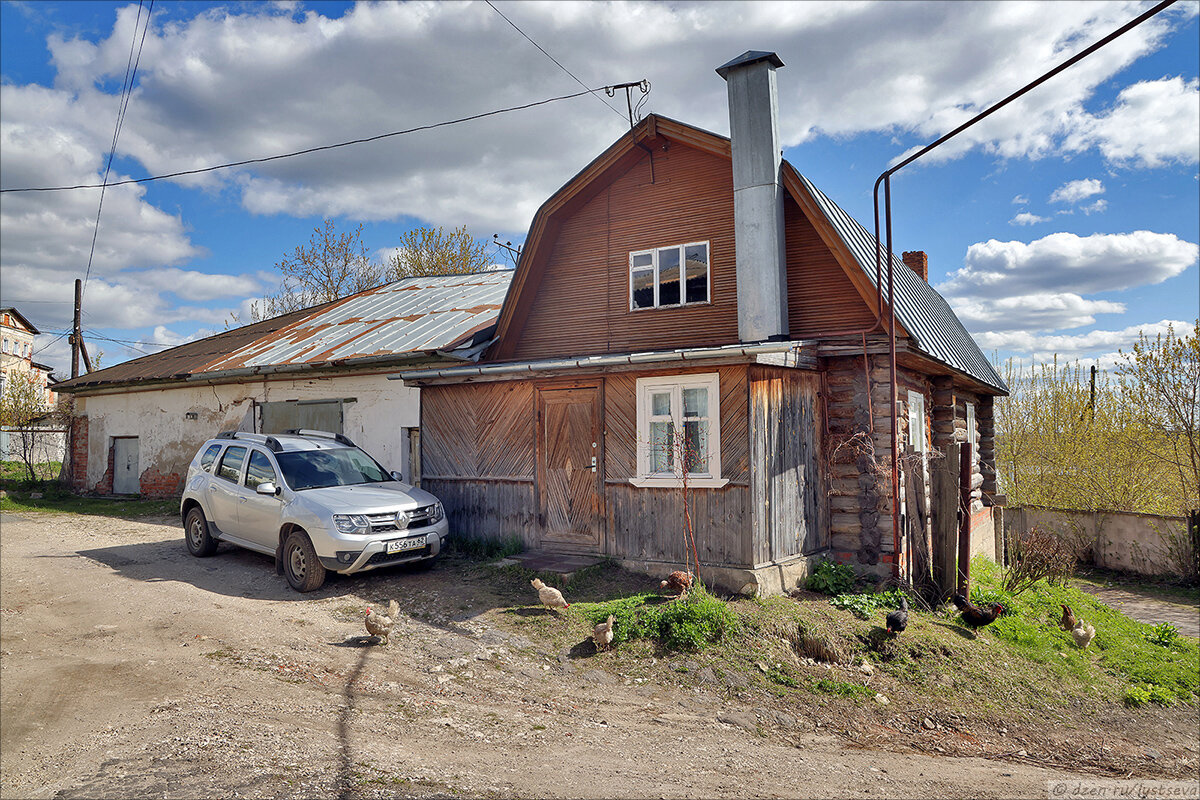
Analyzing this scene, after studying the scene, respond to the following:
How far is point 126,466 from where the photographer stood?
19.1m

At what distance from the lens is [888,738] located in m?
6.40

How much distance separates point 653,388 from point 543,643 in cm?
381

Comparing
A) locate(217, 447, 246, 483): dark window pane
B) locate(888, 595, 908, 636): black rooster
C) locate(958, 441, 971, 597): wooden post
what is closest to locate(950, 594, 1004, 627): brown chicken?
locate(958, 441, 971, 597): wooden post

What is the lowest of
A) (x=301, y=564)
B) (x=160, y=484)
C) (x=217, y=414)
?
(x=301, y=564)

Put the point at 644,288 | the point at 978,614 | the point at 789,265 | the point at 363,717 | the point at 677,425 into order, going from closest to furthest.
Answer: the point at 363,717, the point at 978,614, the point at 677,425, the point at 789,265, the point at 644,288

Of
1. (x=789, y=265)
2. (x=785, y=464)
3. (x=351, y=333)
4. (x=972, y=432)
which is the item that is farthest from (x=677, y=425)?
(x=972, y=432)

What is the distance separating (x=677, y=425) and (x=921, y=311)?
5987 millimetres

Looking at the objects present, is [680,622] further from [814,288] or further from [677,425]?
[814,288]

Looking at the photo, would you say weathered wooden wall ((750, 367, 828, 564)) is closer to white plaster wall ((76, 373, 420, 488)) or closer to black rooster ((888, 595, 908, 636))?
black rooster ((888, 595, 908, 636))

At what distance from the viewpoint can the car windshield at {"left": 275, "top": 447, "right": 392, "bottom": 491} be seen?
9.91 m

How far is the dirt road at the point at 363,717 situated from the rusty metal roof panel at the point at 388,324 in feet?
20.9

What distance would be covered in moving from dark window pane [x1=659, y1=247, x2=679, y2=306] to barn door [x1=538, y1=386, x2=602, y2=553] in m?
2.61

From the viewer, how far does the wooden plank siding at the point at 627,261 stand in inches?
468

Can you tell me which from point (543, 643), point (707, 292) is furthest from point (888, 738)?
point (707, 292)
